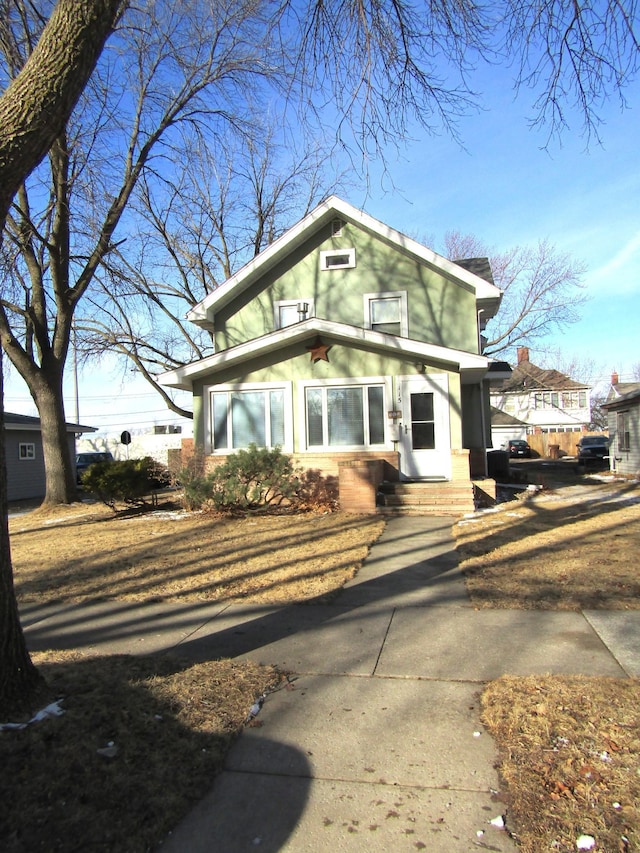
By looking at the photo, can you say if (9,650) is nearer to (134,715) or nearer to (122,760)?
(134,715)

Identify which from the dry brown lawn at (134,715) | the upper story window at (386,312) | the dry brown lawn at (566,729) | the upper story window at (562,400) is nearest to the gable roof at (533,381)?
the upper story window at (562,400)

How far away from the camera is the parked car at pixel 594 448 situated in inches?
1097

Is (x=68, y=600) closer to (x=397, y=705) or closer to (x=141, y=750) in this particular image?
(x=141, y=750)

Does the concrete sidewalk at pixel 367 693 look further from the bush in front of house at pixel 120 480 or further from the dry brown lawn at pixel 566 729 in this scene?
the bush in front of house at pixel 120 480

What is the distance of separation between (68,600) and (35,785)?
3.93 meters

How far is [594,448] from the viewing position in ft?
97.5

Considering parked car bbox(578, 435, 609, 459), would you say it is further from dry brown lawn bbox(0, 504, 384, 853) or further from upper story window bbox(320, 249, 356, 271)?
dry brown lawn bbox(0, 504, 384, 853)

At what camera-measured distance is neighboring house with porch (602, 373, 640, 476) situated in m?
20.1

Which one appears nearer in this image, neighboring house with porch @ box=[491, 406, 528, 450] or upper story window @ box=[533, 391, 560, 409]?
neighboring house with porch @ box=[491, 406, 528, 450]

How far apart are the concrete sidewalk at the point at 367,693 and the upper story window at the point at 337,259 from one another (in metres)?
10.3

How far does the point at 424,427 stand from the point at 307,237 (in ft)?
20.0

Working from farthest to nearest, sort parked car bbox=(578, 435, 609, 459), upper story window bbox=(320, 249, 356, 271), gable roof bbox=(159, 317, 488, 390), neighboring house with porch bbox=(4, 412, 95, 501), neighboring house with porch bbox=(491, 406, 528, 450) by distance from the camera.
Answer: neighboring house with porch bbox=(491, 406, 528, 450), parked car bbox=(578, 435, 609, 459), neighboring house with porch bbox=(4, 412, 95, 501), upper story window bbox=(320, 249, 356, 271), gable roof bbox=(159, 317, 488, 390)

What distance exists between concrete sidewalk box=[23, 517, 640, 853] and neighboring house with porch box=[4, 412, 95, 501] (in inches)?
776

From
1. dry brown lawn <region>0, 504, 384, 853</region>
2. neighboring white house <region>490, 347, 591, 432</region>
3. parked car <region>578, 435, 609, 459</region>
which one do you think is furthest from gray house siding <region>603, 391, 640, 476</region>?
neighboring white house <region>490, 347, 591, 432</region>
